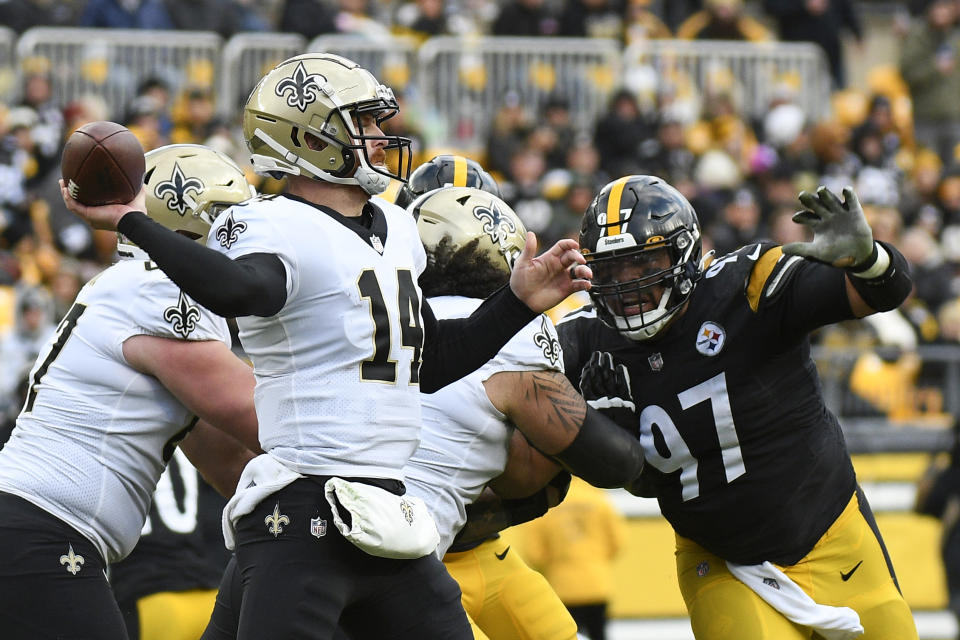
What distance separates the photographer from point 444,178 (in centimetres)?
579

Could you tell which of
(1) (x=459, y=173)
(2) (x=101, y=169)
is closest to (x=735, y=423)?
(1) (x=459, y=173)

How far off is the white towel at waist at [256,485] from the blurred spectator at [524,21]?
11520 mm

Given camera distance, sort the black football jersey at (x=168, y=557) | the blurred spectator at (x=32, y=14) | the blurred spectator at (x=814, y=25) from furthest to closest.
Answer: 1. the blurred spectator at (x=814, y=25)
2. the blurred spectator at (x=32, y=14)
3. the black football jersey at (x=168, y=557)

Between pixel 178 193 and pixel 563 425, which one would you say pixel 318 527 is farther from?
pixel 178 193

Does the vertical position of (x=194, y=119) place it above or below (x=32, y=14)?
below

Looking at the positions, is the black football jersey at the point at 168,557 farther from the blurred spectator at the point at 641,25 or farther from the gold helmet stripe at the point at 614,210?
the blurred spectator at the point at 641,25

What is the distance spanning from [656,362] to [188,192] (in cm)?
163

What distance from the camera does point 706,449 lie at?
16.1 feet

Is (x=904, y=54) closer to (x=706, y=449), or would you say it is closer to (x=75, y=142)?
(x=706, y=449)

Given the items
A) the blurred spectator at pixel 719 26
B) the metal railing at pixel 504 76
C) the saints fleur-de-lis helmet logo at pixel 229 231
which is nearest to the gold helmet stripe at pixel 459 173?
the saints fleur-de-lis helmet logo at pixel 229 231

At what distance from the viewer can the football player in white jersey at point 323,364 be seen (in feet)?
11.8

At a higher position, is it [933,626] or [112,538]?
[112,538]

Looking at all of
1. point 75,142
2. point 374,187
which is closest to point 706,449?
point 374,187

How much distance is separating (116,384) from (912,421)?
6970 millimetres
